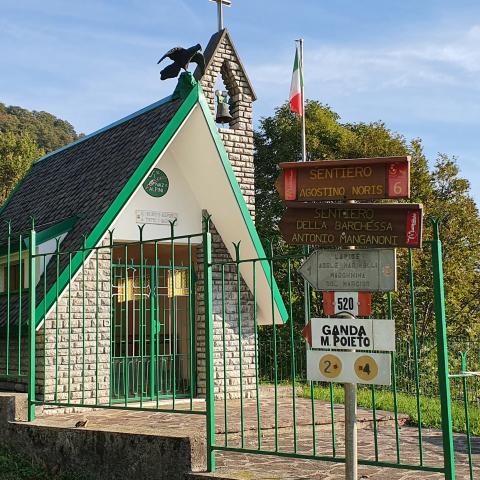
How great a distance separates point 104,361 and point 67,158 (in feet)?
19.0

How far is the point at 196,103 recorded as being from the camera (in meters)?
11.1

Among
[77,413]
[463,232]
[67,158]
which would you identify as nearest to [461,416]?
[77,413]

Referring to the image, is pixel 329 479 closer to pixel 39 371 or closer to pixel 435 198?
pixel 39 371

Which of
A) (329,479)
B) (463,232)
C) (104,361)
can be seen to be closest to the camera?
(329,479)

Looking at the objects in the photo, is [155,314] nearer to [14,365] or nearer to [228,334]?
[228,334]

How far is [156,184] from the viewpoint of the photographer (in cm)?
1181

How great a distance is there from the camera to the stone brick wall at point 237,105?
602 inches

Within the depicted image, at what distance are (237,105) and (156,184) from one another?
435 cm

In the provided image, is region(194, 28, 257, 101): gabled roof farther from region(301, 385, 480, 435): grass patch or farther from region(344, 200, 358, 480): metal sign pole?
region(344, 200, 358, 480): metal sign pole

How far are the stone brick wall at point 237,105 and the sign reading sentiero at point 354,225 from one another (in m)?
10.4

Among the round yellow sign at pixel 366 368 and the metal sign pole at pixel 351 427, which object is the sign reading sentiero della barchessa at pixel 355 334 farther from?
the metal sign pole at pixel 351 427

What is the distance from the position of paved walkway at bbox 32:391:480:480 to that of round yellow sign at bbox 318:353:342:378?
0.89 metres

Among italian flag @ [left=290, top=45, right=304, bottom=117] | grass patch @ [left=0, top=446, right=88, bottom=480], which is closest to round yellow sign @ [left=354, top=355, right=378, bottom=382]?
grass patch @ [left=0, top=446, right=88, bottom=480]

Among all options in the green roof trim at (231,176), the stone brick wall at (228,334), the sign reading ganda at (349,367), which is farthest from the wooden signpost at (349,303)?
the stone brick wall at (228,334)
